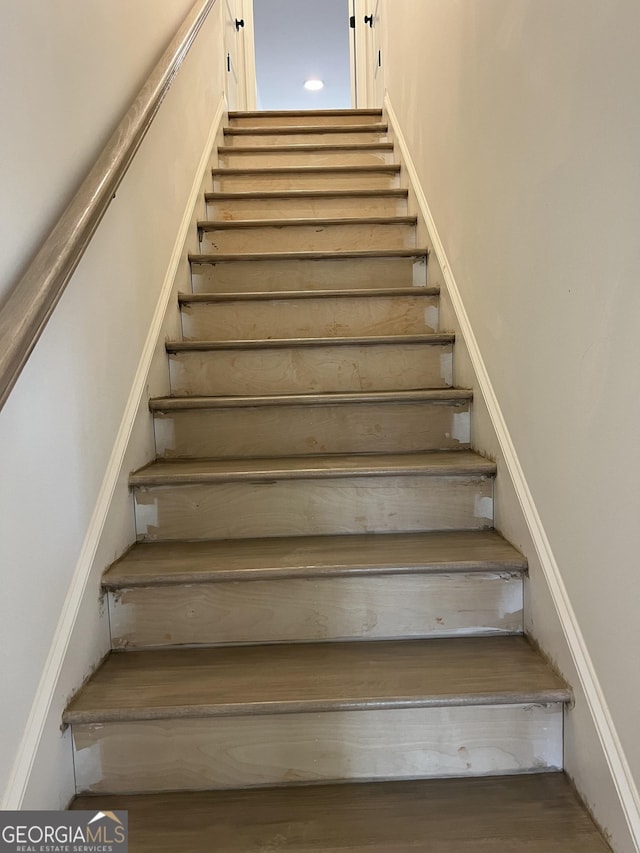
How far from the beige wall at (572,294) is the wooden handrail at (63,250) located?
896 mm

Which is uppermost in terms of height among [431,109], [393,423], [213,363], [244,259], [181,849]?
[431,109]

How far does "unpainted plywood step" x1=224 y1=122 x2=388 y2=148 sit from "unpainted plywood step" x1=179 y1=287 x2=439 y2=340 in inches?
63.7

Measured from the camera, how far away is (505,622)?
1271mm

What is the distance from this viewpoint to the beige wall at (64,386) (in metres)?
0.90

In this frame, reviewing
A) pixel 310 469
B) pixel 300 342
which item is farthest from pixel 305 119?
pixel 310 469

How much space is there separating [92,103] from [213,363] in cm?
82

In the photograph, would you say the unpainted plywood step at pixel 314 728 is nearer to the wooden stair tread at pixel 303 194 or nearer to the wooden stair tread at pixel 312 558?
the wooden stair tread at pixel 312 558

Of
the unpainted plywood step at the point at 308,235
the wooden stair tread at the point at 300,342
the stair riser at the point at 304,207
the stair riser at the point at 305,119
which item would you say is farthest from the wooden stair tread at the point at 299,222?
the stair riser at the point at 305,119

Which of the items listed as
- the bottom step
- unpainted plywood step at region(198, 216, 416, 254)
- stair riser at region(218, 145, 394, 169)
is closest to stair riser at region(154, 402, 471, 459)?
the bottom step

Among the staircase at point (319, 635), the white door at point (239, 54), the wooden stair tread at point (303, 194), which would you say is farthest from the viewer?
the white door at point (239, 54)

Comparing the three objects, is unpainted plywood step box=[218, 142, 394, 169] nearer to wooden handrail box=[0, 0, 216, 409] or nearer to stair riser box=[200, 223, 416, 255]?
stair riser box=[200, 223, 416, 255]

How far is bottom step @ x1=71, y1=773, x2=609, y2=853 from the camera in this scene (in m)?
0.92

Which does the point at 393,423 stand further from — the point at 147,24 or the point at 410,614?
the point at 147,24

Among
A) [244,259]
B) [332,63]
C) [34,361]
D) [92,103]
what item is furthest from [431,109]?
[332,63]
